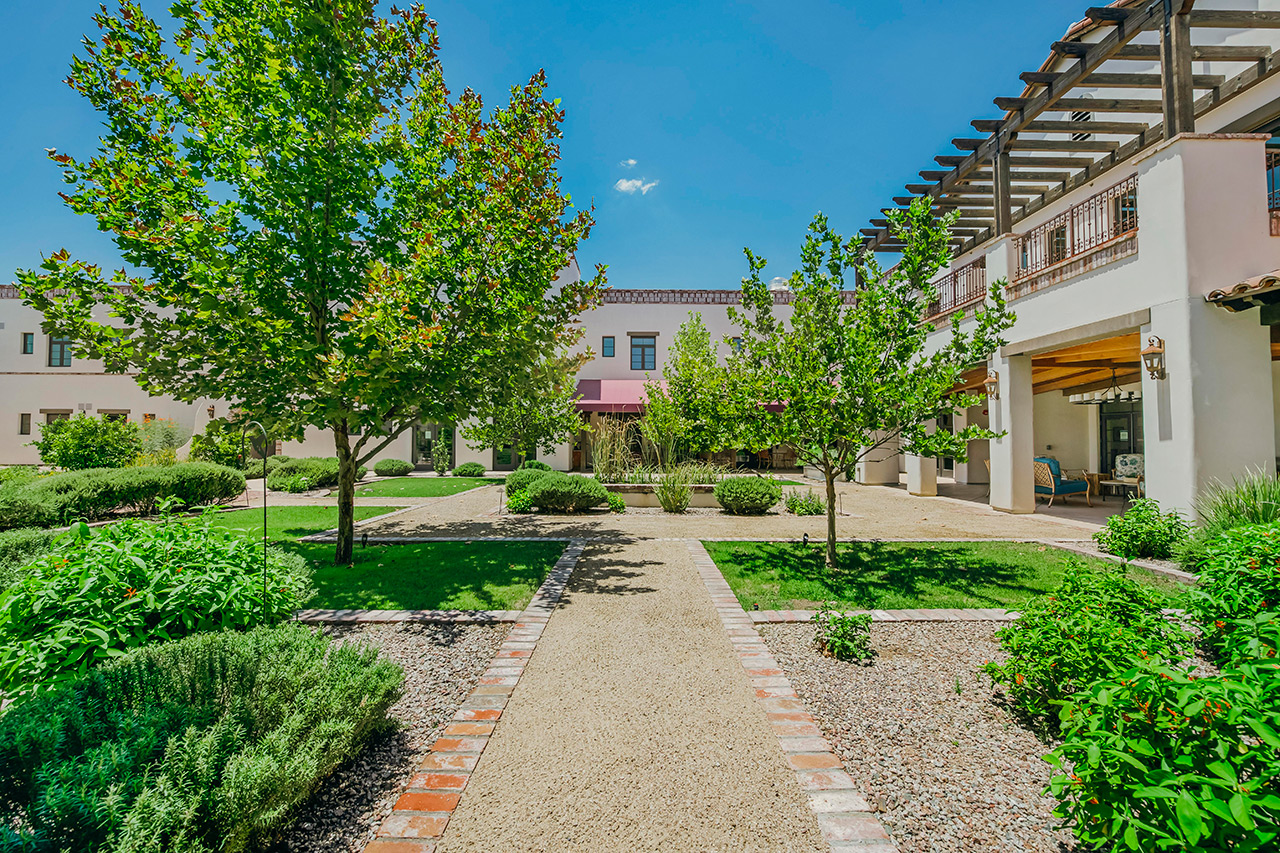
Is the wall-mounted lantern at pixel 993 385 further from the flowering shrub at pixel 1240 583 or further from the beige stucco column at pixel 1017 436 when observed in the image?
the flowering shrub at pixel 1240 583

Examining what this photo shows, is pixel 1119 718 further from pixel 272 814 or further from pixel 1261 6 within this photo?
pixel 1261 6

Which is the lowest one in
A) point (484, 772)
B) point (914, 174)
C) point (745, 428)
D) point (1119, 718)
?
point (484, 772)

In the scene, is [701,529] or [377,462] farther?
[377,462]

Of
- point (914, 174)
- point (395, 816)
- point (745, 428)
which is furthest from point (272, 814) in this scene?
point (914, 174)

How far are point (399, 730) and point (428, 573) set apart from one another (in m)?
4.01

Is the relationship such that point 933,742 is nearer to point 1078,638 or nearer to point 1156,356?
point 1078,638

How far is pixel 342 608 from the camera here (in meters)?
5.64

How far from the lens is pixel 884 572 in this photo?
6.99m

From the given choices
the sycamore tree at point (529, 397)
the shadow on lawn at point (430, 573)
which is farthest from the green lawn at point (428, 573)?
the sycamore tree at point (529, 397)

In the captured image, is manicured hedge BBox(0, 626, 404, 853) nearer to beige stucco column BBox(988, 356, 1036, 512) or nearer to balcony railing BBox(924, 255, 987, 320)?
beige stucco column BBox(988, 356, 1036, 512)

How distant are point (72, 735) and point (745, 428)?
619 cm

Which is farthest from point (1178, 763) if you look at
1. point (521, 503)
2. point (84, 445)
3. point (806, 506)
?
point (84, 445)

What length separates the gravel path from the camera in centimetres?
241

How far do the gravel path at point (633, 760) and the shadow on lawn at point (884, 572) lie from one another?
7.04 ft
